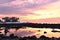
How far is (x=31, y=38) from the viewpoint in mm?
39125

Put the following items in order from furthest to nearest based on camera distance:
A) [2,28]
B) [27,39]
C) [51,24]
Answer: [2,28] < [51,24] < [27,39]

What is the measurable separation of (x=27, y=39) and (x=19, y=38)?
1.57 m

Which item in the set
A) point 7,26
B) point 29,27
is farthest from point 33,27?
point 7,26

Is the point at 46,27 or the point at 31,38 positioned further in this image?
the point at 46,27

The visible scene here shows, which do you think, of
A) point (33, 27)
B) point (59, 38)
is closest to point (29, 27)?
point (33, 27)

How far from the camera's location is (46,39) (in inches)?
1517

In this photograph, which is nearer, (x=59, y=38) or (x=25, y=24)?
(x=59, y=38)

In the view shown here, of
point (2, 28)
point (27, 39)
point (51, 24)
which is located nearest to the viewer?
point (27, 39)

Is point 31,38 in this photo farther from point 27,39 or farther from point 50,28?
point 50,28

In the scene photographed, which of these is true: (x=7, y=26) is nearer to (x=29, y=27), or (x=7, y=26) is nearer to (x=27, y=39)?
(x=29, y=27)

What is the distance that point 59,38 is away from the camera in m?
39.0

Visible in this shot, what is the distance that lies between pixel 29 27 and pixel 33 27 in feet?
2.02

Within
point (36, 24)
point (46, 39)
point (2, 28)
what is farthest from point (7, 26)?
point (46, 39)

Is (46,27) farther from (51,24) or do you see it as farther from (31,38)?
(31,38)
